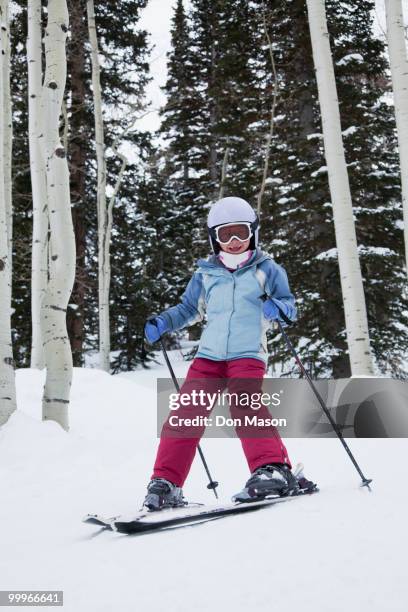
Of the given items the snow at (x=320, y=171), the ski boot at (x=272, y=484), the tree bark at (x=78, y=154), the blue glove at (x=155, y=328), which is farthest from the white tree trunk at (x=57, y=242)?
the tree bark at (x=78, y=154)

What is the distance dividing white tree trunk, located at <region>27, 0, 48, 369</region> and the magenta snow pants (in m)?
→ 7.43

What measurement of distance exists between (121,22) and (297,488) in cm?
1705

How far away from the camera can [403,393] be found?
607cm

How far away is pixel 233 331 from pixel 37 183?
8.24m

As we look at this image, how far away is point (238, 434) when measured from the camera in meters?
3.35

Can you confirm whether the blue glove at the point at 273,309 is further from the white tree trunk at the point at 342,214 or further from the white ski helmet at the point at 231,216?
the white tree trunk at the point at 342,214

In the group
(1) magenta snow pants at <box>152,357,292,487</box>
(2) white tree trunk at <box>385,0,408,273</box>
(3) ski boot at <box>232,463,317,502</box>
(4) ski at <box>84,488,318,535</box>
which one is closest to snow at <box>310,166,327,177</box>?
(2) white tree trunk at <box>385,0,408,273</box>

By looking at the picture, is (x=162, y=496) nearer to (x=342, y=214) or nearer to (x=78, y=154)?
(x=342, y=214)

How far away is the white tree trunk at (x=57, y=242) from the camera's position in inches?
211

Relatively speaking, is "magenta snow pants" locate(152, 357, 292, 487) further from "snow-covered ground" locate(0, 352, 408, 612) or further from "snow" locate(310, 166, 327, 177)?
"snow" locate(310, 166, 327, 177)

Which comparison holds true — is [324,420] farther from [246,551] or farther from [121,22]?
[121,22]

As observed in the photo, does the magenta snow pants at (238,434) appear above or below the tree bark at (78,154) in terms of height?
below

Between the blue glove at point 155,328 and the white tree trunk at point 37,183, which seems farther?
the white tree trunk at point 37,183

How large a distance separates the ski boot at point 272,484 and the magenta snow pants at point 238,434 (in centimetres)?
5
